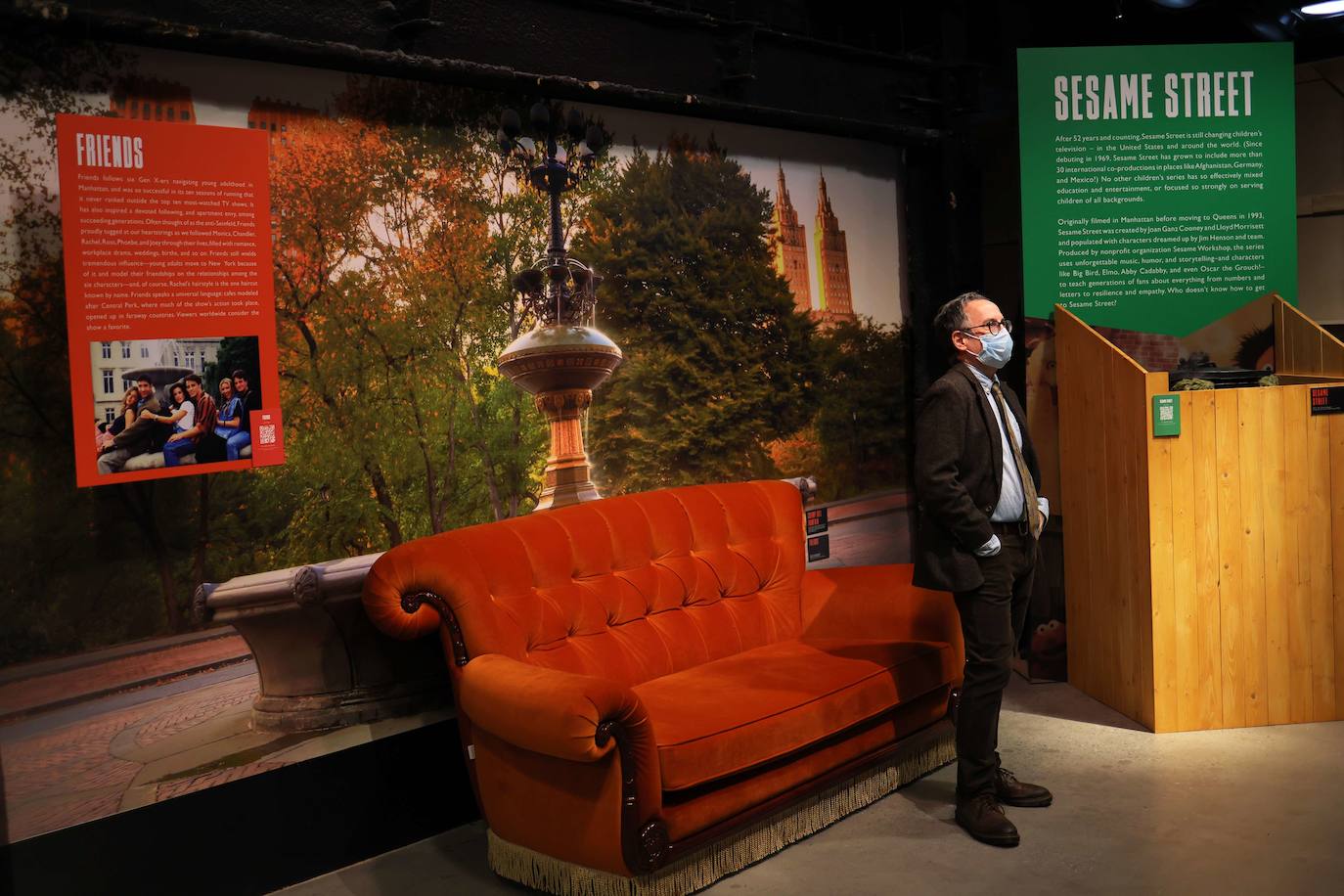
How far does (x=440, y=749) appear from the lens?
3805 millimetres

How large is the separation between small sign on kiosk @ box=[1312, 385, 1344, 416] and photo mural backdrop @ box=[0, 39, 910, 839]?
1914 millimetres

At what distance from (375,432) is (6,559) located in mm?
1138

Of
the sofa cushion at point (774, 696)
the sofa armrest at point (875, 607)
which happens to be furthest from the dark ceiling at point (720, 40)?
the sofa cushion at point (774, 696)

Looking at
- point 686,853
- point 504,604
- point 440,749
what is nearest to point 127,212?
point 504,604

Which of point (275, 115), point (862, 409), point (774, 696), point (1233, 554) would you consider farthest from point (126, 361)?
point (1233, 554)

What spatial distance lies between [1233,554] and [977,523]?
156cm

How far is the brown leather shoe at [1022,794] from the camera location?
3.76 metres

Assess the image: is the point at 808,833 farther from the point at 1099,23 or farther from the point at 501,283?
the point at 1099,23

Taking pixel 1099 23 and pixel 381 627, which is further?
pixel 1099 23

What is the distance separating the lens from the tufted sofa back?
342 cm

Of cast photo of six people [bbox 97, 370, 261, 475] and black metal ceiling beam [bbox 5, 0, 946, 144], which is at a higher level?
black metal ceiling beam [bbox 5, 0, 946, 144]

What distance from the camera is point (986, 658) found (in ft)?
11.8

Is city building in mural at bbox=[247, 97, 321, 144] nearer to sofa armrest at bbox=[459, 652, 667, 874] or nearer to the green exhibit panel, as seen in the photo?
sofa armrest at bbox=[459, 652, 667, 874]

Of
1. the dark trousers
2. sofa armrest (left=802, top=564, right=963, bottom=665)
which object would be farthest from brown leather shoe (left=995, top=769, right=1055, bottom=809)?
sofa armrest (left=802, top=564, right=963, bottom=665)
